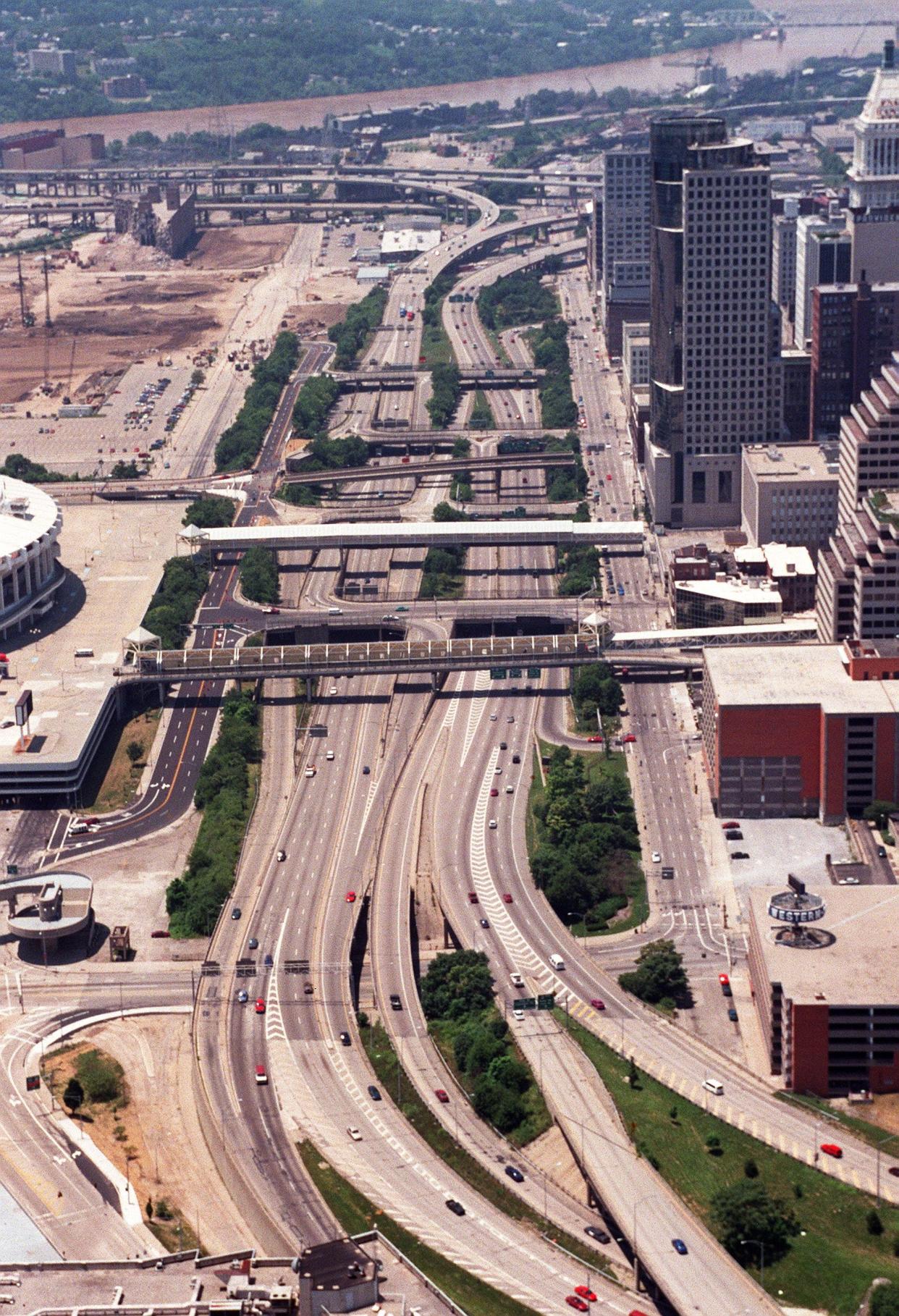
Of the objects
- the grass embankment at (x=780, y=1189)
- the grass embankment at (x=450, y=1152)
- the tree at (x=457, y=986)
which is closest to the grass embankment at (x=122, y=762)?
the tree at (x=457, y=986)

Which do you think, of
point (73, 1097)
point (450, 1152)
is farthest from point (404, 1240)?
point (73, 1097)

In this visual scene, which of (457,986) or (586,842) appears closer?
(457,986)

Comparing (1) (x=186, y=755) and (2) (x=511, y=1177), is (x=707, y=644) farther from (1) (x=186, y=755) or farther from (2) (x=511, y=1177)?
(2) (x=511, y=1177)

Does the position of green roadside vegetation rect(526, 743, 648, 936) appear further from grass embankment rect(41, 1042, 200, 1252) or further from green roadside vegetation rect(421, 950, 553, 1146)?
grass embankment rect(41, 1042, 200, 1252)

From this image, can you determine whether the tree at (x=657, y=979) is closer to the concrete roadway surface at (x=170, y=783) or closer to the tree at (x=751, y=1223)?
the tree at (x=751, y=1223)

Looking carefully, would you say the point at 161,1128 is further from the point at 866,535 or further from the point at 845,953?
the point at 866,535

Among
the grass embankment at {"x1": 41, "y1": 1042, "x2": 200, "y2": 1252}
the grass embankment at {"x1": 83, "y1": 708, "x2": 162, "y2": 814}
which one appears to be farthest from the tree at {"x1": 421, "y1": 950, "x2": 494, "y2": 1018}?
the grass embankment at {"x1": 83, "y1": 708, "x2": 162, "y2": 814}
